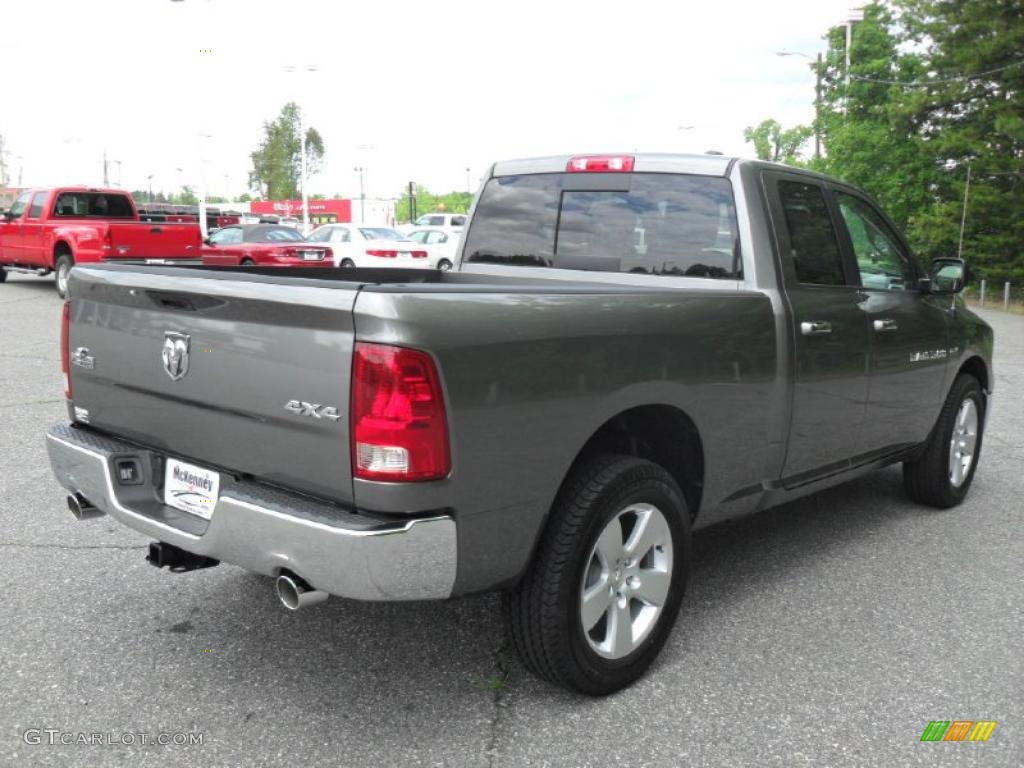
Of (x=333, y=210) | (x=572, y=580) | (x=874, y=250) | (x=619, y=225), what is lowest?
(x=572, y=580)

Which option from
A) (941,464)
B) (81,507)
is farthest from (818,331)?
(81,507)

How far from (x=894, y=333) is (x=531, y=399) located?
2.60 meters

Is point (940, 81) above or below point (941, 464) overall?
above

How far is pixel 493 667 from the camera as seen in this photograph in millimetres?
3402

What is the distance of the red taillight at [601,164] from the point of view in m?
4.21

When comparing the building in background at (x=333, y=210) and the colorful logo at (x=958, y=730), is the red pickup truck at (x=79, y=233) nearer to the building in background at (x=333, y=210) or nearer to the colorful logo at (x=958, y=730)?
the colorful logo at (x=958, y=730)

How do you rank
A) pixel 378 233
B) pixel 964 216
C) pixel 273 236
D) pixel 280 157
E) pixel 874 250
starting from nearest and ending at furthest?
pixel 874 250 < pixel 273 236 < pixel 378 233 < pixel 964 216 < pixel 280 157

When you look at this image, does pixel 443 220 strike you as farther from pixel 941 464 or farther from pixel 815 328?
pixel 815 328

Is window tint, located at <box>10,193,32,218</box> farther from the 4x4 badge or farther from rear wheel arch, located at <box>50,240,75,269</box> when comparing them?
the 4x4 badge

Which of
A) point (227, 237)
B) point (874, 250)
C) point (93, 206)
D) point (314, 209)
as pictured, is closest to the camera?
point (874, 250)

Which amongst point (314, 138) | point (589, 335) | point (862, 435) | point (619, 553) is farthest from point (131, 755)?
point (314, 138)

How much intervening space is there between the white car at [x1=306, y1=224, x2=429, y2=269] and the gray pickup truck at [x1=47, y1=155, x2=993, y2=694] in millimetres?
19655

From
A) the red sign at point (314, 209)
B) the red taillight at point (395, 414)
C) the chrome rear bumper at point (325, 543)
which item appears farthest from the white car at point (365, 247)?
the red sign at point (314, 209)

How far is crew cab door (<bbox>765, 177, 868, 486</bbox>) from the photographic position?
3918 millimetres
